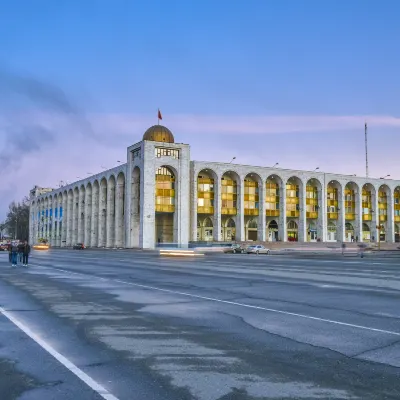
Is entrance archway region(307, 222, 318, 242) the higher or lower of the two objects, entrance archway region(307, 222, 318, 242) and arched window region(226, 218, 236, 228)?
the lower

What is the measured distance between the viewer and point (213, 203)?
264 ft

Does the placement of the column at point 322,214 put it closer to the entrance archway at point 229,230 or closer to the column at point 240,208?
the entrance archway at point 229,230

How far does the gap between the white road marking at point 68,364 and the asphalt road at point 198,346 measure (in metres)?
0.02

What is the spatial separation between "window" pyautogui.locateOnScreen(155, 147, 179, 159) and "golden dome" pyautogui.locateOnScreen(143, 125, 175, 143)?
4.40 m

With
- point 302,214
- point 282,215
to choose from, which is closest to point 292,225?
point 302,214

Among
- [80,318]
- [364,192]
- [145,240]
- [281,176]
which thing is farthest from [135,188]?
[80,318]

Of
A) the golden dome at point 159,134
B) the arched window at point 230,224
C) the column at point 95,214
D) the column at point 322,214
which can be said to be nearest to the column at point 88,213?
the column at point 95,214

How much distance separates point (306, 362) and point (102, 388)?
8.67 feet

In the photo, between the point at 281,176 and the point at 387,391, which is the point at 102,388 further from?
the point at 281,176

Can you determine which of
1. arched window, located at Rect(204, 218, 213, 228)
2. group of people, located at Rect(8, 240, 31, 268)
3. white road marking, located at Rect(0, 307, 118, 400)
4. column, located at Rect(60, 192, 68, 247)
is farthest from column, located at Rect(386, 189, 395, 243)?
white road marking, located at Rect(0, 307, 118, 400)

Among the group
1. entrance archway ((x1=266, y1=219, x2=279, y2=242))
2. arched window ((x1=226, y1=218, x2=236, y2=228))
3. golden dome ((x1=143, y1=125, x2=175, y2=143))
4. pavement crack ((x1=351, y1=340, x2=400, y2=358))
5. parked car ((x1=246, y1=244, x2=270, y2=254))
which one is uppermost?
golden dome ((x1=143, y1=125, x2=175, y2=143))

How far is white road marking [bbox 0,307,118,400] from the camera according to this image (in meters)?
4.81

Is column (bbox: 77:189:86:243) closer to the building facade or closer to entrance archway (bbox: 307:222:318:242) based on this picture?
the building facade

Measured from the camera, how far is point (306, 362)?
238 inches
